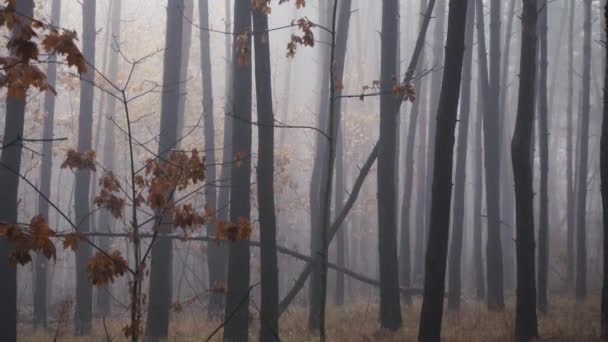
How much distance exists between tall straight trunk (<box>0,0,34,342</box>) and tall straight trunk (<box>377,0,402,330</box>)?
6361 millimetres

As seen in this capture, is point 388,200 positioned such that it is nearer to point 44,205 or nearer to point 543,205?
point 543,205

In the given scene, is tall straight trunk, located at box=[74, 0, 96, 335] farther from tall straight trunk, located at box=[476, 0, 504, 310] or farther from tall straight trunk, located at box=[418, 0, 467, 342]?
tall straight trunk, located at box=[476, 0, 504, 310]

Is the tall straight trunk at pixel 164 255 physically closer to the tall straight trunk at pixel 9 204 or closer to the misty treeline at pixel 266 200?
the misty treeline at pixel 266 200

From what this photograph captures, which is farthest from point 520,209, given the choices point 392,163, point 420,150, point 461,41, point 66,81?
point 66,81

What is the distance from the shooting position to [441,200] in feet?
26.3

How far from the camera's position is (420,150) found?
77.4ft

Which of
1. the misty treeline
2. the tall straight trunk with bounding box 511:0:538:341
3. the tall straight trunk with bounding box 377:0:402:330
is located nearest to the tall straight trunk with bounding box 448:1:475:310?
the misty treeline

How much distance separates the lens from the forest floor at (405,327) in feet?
34.4

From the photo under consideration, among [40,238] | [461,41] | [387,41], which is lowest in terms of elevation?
[40,238]

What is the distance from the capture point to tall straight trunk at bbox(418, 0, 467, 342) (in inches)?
316

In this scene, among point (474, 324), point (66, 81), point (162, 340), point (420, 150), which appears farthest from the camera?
point (420, 150)

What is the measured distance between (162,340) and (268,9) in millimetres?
6660

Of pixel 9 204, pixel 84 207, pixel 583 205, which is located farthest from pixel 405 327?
pixel 583 205

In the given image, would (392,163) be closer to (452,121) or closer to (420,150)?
(452,121)
